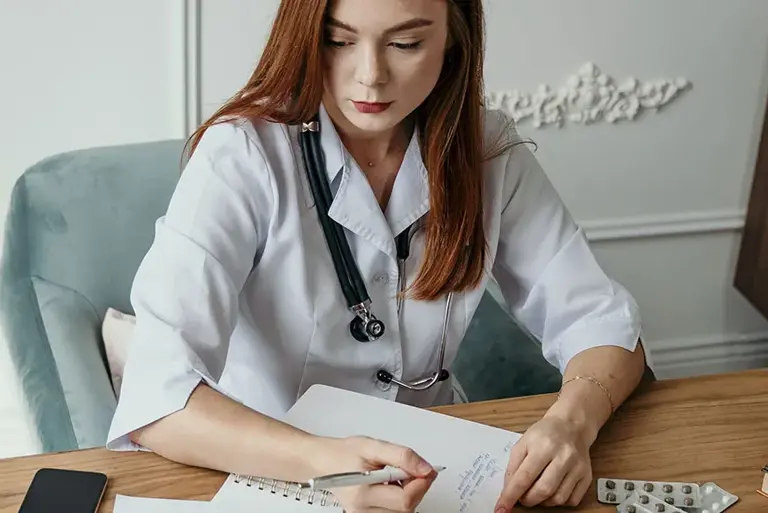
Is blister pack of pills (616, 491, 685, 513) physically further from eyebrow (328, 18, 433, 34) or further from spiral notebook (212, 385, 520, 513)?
eyebrow (328, 18, 433, 34)

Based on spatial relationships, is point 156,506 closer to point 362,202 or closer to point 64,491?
point 64,491

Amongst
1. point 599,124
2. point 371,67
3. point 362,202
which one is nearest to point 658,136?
point 599,124

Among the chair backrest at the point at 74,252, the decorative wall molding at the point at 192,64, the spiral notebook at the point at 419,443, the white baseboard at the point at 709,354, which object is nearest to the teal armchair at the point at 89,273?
the chair backrest at the point at 74,252

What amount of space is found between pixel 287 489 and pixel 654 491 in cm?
40

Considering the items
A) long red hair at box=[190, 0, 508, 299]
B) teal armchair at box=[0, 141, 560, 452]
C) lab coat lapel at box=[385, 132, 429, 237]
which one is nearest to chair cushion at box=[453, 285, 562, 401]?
teal armchair at box=[0, 141, 560, 452]

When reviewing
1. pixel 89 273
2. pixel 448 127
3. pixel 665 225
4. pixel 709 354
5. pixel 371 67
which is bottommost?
pixel 709 354

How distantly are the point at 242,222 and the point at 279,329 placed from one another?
185 mm

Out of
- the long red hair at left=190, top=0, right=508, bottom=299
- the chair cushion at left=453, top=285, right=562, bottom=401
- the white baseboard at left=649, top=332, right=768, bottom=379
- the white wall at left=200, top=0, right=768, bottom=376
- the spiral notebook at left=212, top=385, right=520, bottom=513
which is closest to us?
the spiral notebook at left=212, top=385, right=520, bottom=513

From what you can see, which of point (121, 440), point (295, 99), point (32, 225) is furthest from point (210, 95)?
point (121, 440)

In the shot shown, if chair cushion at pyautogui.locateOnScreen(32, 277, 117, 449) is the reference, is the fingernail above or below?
above

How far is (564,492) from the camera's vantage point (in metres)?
1.13

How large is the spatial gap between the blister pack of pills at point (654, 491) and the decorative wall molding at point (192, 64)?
1.28 meters

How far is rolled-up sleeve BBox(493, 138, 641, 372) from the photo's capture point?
1.44 metres

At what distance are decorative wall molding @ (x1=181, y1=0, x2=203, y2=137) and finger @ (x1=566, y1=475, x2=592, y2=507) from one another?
1276mm
